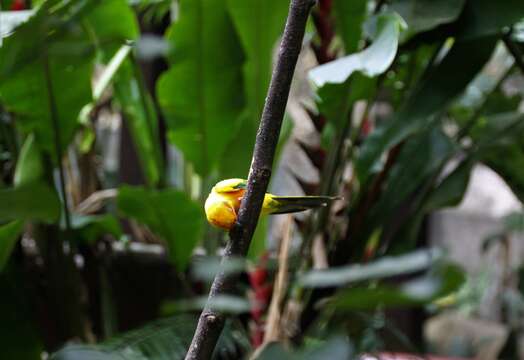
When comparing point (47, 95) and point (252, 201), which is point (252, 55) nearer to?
point (47, 95)

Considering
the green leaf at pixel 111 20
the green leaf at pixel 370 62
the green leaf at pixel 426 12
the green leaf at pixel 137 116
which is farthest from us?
the green leaf at pixel 137 116

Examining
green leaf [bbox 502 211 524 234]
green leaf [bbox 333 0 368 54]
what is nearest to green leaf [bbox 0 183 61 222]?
green leaf [bbox 333 0 368 54]

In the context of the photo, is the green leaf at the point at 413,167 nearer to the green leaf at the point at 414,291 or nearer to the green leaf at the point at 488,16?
the green leaf at the point at 488,16

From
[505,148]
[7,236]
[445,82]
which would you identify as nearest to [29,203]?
[7,236]

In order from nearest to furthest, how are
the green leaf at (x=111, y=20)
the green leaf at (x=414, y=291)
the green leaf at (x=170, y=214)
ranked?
the green leaf at (x=414, y=291), the green leaf at (x=170, y=214), the green leaf at (x=111, y=20)

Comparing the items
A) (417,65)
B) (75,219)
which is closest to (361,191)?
(417,65)

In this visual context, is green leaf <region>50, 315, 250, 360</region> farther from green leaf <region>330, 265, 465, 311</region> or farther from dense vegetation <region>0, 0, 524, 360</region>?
green leaf <region>330, 265, 465, 311</region>

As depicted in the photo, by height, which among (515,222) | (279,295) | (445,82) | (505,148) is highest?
(445,82)

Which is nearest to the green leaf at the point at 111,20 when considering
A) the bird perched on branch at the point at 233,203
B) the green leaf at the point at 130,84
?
the green leaf at the point at 130,84
